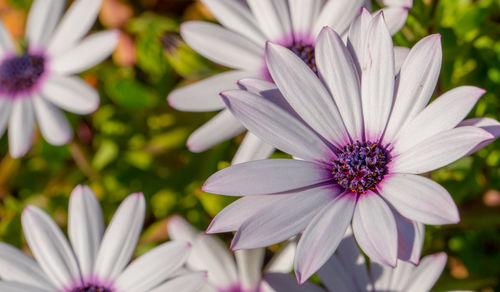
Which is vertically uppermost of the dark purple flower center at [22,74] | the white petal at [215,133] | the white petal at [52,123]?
the dark purple flower center at [22,74]

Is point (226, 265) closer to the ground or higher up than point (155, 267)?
closer to the ground

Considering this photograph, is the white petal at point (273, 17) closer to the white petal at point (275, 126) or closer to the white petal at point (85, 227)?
the white petal at point (275, 126)

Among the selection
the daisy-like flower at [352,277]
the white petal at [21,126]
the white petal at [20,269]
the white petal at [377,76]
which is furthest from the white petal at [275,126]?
the white petal at [21,126]

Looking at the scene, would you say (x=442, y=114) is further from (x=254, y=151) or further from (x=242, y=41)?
(x=242, y=41)

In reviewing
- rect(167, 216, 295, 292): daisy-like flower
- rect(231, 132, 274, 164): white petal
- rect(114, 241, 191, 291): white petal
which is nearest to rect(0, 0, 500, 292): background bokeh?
rect(231, 132, 274, 164): white petal

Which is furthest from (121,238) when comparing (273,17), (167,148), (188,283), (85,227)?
(167,148)
